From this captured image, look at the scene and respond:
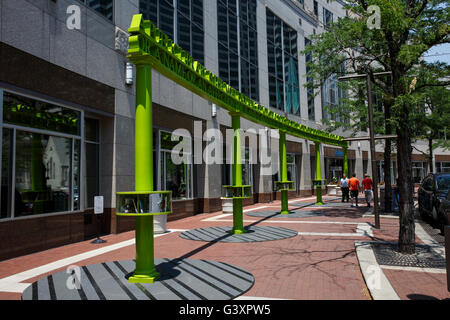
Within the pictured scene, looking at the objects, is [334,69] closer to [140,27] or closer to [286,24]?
[140,27]

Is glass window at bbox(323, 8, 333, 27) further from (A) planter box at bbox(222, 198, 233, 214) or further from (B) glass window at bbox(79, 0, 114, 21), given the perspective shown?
(B) glass window at bbox(79, 0, 114, 21)

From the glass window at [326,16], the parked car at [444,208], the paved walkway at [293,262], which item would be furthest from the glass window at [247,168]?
the glass window at [326,16]

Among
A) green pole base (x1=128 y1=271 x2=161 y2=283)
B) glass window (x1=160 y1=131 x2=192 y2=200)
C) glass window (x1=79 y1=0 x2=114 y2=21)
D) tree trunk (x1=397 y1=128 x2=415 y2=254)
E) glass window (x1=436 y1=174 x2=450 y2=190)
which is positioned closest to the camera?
green pole base (x1=128 y1=271 x2=161 y2=283)

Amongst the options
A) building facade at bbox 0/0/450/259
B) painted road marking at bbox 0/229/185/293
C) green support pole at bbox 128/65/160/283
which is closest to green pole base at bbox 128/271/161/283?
green support pole at bbox 128/65/160/283

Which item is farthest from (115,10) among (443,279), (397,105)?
(443,279)

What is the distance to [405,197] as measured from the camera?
7707 millimetres

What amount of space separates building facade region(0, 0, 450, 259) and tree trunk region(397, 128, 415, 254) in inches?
319

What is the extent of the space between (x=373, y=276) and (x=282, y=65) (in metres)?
22.9

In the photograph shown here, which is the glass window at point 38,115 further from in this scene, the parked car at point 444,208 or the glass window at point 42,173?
the parked car at point 444,208

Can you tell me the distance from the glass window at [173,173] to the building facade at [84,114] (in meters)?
0.05

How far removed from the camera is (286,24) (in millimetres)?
27750

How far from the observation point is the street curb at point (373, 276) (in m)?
4.78

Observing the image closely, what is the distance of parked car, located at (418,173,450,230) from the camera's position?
10359 millimetres

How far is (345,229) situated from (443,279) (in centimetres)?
557
